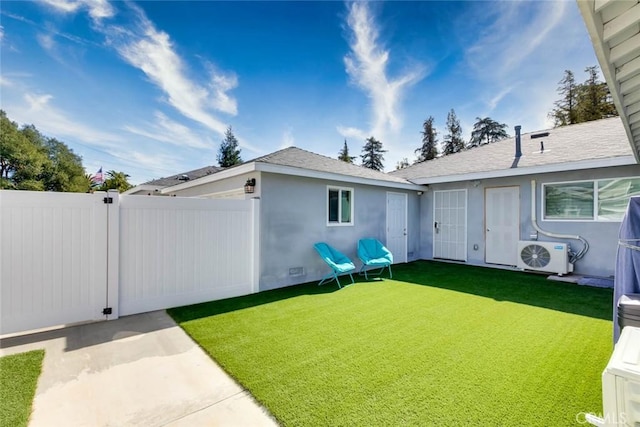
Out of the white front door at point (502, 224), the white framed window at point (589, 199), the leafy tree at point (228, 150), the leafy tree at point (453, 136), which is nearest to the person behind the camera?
the white framed window at point (589, 199)

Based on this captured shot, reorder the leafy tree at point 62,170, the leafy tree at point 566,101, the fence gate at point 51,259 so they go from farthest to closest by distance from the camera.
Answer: the leafy tree at point 62,170 < the leafy tree at point 566,101 < the fence gate at point 51,259

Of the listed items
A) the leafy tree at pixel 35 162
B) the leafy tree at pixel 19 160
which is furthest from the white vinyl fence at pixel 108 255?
the leafy tree at pixel 19 160

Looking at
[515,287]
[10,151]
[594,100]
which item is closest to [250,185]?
[515,287]

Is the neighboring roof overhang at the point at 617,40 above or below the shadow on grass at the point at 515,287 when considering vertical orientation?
above

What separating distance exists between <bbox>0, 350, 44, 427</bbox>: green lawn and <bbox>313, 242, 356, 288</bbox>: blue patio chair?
4534mm

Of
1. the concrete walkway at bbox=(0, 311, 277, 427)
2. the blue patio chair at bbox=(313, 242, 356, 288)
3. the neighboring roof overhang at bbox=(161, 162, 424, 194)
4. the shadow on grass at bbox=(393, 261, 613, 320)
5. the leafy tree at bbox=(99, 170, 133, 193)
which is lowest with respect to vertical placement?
the concrete walkway at bbox=(0, 311, 277, 427)

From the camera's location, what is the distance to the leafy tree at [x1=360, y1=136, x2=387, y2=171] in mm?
34987

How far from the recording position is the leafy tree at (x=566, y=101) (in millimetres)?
22266

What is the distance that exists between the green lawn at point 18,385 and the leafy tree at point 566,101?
101ft

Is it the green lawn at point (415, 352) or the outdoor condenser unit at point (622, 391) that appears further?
the green lawn at point (415, 352)

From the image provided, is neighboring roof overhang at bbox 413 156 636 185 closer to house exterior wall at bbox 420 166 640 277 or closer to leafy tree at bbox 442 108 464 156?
house exterior wall at bbox 420 166 640 277

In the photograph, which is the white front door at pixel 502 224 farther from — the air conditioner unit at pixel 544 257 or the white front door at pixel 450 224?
the white front door at pixel 450 224

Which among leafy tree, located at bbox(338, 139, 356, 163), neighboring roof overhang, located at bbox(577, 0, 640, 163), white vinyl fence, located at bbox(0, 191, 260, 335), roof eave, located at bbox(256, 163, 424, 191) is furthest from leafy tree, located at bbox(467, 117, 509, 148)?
white vinyl fence, located at bbox(0, 191, 260, 335)

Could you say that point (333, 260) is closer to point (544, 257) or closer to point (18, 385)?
point (18, 385)
